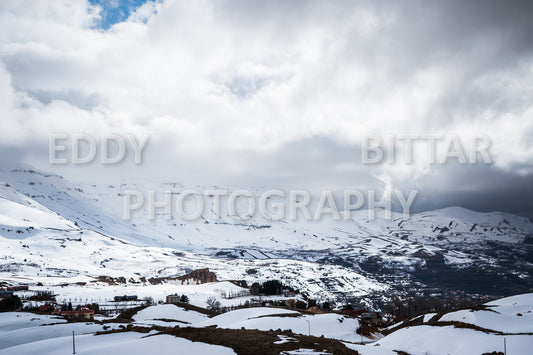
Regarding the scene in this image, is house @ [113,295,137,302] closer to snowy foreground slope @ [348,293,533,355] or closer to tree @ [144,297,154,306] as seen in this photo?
tree @ [144,297,154,306]

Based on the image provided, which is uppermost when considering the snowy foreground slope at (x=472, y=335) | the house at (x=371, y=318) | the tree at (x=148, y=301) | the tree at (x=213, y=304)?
the snowy foreground slope at (x=472, y=335)

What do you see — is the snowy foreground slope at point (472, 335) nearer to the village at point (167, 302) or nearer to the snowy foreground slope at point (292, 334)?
the snowy foreground slope at point (292, 334)

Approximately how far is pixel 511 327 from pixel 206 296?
112798mm

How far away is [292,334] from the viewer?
34.7 m

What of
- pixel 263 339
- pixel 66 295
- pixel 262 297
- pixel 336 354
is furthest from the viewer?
pixel 262 297

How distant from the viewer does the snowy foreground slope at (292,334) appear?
1088 inches

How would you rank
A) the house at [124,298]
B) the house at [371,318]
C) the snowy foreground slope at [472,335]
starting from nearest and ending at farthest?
the snowy foreground slope at [472,335] < the house at [371,318] < the house at [124,298]

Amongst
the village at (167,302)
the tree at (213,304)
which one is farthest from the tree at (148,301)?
the tree at (213,304)

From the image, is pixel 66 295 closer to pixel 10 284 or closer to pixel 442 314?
pixel 10 284

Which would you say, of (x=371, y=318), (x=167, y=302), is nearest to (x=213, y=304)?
(x=167, y=302)

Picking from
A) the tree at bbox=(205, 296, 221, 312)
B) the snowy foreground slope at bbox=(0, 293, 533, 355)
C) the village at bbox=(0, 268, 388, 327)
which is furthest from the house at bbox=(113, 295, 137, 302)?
the snowy foreground slope at bbox=(0, 293, 533, 355)

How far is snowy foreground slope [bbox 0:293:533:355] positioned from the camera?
27.6 metres

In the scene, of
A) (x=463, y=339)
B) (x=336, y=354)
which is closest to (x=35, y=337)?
(x=336, y=354)

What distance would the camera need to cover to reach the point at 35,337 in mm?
42375
